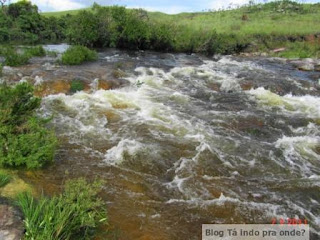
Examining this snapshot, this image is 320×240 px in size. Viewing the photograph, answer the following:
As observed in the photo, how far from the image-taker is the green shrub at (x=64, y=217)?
4324 mm

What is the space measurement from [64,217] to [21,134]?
3.35m

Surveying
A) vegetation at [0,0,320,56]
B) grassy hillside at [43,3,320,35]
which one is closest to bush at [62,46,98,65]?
vegetation at [0,0,320,56]

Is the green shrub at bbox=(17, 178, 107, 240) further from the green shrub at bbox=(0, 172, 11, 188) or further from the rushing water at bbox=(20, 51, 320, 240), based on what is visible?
the green shrub at bbox=(0, 172, 11, 188)

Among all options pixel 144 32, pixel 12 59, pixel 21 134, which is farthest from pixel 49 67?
pixel 144 32

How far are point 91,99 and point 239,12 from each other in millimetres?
44325

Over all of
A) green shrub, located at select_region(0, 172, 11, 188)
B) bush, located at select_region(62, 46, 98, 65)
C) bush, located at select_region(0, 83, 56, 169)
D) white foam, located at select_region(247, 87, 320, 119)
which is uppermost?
bush, located at select_region(62, 46, 98, 65)

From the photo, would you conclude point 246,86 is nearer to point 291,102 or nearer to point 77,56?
point 291,102

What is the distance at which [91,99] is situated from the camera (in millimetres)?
12305

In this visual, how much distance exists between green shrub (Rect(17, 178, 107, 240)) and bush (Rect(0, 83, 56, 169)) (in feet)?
5.82

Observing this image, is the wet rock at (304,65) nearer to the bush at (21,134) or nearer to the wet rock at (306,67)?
the wet rock at (306,67)

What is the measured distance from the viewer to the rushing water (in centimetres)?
624

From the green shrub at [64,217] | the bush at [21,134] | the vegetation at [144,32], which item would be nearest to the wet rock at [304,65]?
the vegetation at [144,32]

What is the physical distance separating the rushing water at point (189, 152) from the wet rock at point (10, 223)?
110cm

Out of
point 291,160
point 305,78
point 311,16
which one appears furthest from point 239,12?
point 291,160
